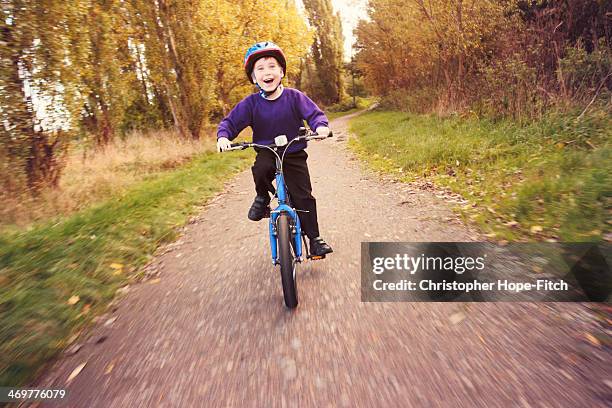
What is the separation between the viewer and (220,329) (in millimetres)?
2764

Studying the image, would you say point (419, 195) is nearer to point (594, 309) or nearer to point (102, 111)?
point (594, 309)

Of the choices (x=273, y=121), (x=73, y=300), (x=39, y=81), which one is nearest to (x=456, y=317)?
(x=273, y=121)

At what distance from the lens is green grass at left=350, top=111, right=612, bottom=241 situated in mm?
3686

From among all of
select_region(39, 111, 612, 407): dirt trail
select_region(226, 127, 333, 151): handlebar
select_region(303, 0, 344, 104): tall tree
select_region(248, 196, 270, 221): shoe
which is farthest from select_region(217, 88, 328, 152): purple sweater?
select_region(303, 0, 344, 104): tall tree

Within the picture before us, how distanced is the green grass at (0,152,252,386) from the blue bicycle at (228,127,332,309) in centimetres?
189

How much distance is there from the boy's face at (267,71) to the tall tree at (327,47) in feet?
128

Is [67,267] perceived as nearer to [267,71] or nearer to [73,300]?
[73,300]

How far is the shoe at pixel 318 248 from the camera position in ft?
11.5

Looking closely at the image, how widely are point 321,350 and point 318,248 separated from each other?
4.27 feet

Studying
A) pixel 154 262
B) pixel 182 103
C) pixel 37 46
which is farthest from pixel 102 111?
pixel 154 262

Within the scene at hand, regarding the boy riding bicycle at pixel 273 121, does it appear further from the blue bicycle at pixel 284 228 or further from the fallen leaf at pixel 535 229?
the fallen leaf at pixel 535 229

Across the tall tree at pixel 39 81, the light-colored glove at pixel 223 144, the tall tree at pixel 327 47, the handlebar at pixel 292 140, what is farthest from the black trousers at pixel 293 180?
the tall tree at pixel 327 47

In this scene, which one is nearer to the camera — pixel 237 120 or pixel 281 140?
pixel 281 140

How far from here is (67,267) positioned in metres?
3.72
